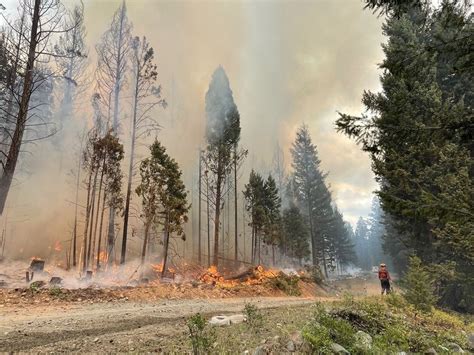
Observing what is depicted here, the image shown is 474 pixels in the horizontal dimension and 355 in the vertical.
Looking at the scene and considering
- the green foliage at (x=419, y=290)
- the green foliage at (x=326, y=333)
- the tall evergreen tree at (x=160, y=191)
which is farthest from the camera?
the tall evergreen tree at (x=160, y=191)

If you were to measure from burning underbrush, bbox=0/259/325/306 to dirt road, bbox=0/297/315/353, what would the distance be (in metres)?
2.00

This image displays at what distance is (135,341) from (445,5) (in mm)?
8191

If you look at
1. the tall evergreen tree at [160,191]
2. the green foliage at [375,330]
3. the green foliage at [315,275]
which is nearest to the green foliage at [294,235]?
the green foliage at [315,275]

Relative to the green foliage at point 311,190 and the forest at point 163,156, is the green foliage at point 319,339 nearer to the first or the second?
the forest at point 163,156

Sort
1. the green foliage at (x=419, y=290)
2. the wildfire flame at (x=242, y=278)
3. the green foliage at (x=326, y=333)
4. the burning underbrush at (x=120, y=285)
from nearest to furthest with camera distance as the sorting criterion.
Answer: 1. the green foliage at (x=326, y=333)
2. the burning underbrush at (x=120, y=285)
3. the green foliage at (x=419, y=290)
4. the wildfire flame at (x=242, y=278)

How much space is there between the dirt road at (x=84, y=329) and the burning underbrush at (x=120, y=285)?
1996mm

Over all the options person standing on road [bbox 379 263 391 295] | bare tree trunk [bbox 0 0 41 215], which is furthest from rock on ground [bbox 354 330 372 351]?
person standing on road [bbox 379 263 391 295]

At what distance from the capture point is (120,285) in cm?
1661

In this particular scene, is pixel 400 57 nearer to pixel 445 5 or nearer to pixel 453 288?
pixel 445 5

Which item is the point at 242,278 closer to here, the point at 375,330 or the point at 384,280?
the point at 384,280

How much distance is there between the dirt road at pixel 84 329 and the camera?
16.9 feet

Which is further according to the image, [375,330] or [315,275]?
[315,275]

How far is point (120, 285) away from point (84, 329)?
35.7ft

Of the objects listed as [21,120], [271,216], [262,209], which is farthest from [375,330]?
[271,216]
